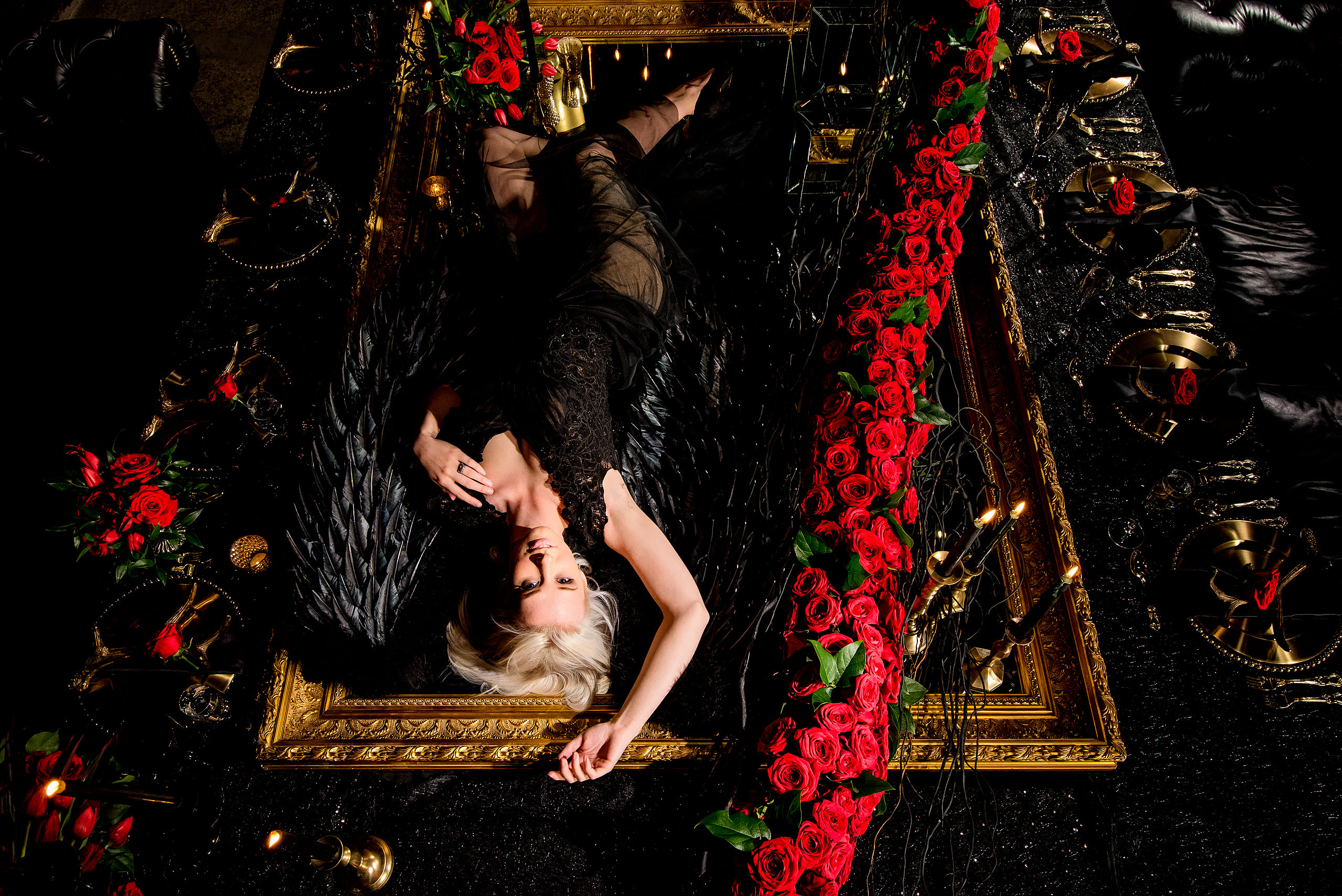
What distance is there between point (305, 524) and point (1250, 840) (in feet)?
8.21

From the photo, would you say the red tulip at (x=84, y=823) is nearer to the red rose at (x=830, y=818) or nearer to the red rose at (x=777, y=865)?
the red rose at (x=777, y=865)

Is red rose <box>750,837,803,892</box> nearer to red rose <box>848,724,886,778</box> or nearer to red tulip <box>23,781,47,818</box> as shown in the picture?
red rose <box>848,724,886,778</box>

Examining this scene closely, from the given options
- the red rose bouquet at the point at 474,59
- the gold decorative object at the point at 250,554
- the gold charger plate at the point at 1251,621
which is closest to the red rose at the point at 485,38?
the red rose bouquet at the point at 474,59

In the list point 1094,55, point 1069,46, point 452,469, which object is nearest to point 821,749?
point 452,469

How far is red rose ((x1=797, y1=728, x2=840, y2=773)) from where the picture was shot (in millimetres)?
1404

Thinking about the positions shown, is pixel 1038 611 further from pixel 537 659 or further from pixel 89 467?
pixel 89 467

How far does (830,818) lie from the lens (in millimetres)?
1400

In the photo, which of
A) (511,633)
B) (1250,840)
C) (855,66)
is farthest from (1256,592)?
(855,66)

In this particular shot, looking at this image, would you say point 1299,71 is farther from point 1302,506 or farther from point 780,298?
point 780,298

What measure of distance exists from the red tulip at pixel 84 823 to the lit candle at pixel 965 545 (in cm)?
208

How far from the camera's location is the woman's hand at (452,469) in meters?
1.98

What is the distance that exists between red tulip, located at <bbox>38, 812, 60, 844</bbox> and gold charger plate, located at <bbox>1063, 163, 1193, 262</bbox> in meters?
3.30

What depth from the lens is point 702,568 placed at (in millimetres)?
1939

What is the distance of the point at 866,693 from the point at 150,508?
188 cm
